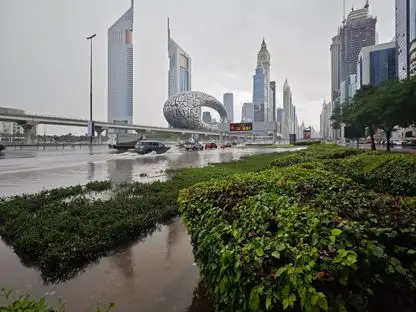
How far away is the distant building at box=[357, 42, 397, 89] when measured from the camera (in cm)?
8226

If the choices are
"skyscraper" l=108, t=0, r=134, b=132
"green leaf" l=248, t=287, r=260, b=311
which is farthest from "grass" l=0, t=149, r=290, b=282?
"skyscraper" l=108, t=0, r=134, b=132

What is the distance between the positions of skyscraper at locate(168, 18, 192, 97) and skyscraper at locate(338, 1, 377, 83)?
83163 mm

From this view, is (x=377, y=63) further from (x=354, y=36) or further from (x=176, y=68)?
(x=176, y=68)

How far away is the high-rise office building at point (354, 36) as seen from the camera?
12444 cm

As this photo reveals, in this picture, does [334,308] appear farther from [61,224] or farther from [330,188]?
[61,224]

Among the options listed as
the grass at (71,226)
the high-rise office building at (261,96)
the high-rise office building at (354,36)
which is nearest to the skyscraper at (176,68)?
the high-rise office building at (261,96)

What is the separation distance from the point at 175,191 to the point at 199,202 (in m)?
4.84

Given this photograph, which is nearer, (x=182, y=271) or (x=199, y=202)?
(x=199, y=202)

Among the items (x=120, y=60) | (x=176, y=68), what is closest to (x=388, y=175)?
(x=120, y=60)

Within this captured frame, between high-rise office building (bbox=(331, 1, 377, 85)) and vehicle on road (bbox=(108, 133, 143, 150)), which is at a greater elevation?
high-rise office building (bbox=(331, 1, 377, 85))

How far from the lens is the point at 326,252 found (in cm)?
172

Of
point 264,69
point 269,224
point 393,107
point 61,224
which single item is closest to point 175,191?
point 61,224

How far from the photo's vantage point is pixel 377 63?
279 feet

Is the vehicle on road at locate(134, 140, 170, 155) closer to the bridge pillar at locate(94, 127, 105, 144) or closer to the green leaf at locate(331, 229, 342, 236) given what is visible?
the green leaf at locate(331, 229, 342, 236)
